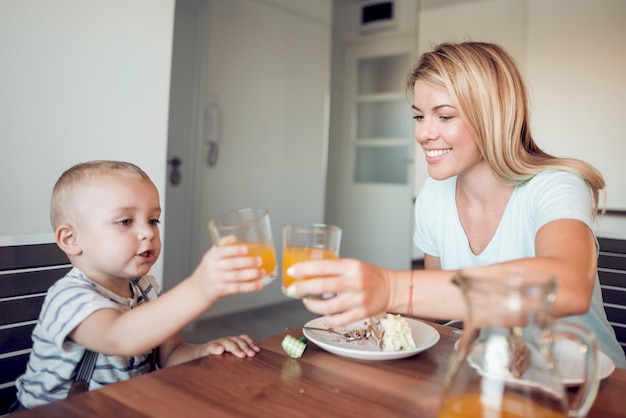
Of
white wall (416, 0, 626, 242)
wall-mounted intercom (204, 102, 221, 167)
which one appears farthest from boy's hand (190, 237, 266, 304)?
wall-mounted intercom (204, 102, 221, 167)

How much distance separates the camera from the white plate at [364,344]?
3.37 ft

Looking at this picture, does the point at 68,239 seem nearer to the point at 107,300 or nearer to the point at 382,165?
the point at 107,300

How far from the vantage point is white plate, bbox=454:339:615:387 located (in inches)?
34.4

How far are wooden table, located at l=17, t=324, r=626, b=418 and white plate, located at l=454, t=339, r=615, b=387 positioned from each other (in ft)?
0.08

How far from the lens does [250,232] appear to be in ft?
2.53

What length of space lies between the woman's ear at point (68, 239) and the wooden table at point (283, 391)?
409 millimetres

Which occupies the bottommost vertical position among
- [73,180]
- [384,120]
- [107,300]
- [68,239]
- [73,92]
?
[107,300]

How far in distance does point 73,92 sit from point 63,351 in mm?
1512

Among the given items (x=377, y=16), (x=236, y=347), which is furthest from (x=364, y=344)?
(x=377, y=16)

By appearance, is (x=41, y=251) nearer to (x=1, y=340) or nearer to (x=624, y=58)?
(x=1, y=340)

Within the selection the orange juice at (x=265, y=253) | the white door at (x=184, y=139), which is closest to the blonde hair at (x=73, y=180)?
the orange juice at (x=265, y=253)

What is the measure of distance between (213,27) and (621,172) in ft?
9.90

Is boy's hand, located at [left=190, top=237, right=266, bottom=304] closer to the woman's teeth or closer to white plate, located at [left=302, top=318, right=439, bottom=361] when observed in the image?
white plate, located at [left=302, top=318, right=439, bottom=361]

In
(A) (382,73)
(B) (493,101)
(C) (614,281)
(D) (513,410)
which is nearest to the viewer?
(D) (513,410)
